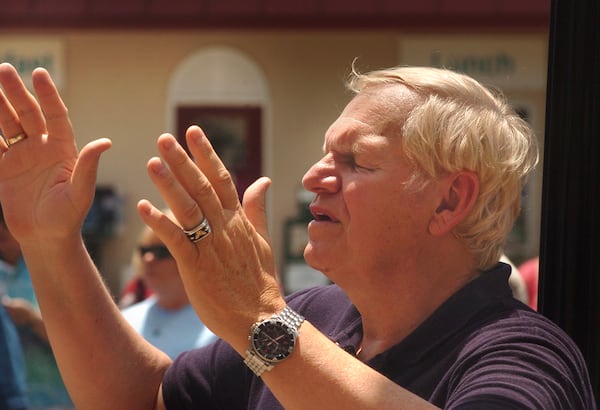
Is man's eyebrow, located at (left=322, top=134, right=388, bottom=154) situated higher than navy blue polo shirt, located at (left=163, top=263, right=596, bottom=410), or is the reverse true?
man's eyebrow, located at (left=322, top=134, right=388, bottom=154)

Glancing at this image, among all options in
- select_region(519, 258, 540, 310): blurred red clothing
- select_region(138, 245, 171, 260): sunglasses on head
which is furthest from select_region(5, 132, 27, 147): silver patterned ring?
select_region(519, 258, 540, 310): blurred red clothing

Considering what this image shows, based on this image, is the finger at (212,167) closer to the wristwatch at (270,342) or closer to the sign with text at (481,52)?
the wristwatch at (270,342)

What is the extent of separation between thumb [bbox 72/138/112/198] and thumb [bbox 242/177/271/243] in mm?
275

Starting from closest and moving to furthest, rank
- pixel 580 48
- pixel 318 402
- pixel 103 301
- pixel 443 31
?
1. pixel 318 402
2. pixel 580 48
3. pixel 103 301
4. pixel 443 31

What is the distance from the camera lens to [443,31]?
930 cm

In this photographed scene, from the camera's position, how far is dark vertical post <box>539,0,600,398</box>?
197cm

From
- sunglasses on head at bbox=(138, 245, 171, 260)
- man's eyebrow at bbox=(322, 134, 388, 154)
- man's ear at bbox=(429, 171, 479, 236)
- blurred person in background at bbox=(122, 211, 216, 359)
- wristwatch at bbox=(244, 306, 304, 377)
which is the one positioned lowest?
blurred person in background at bbox=(122, 211, 216, 359)

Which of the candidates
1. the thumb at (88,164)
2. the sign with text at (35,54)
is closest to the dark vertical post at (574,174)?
the thumb at (88,164)

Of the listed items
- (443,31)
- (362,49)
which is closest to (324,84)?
(362,49)

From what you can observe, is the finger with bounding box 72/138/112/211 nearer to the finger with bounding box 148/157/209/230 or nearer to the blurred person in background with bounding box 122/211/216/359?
the finger with bounding box 148/157/209/230

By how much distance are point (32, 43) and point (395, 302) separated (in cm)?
829

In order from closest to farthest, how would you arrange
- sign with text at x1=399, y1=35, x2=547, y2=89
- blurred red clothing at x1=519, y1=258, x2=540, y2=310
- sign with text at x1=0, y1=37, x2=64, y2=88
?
blurred red clothing at x1=519, y1=258, x2=540, y2=310, sign with text at x1=399, y1=35, x2=547, y2=89, sign with text at x1=0, y1=37, x2=64, y2=88

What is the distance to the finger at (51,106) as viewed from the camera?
1.96 m

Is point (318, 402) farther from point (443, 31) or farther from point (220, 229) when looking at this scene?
point (443, 31)
